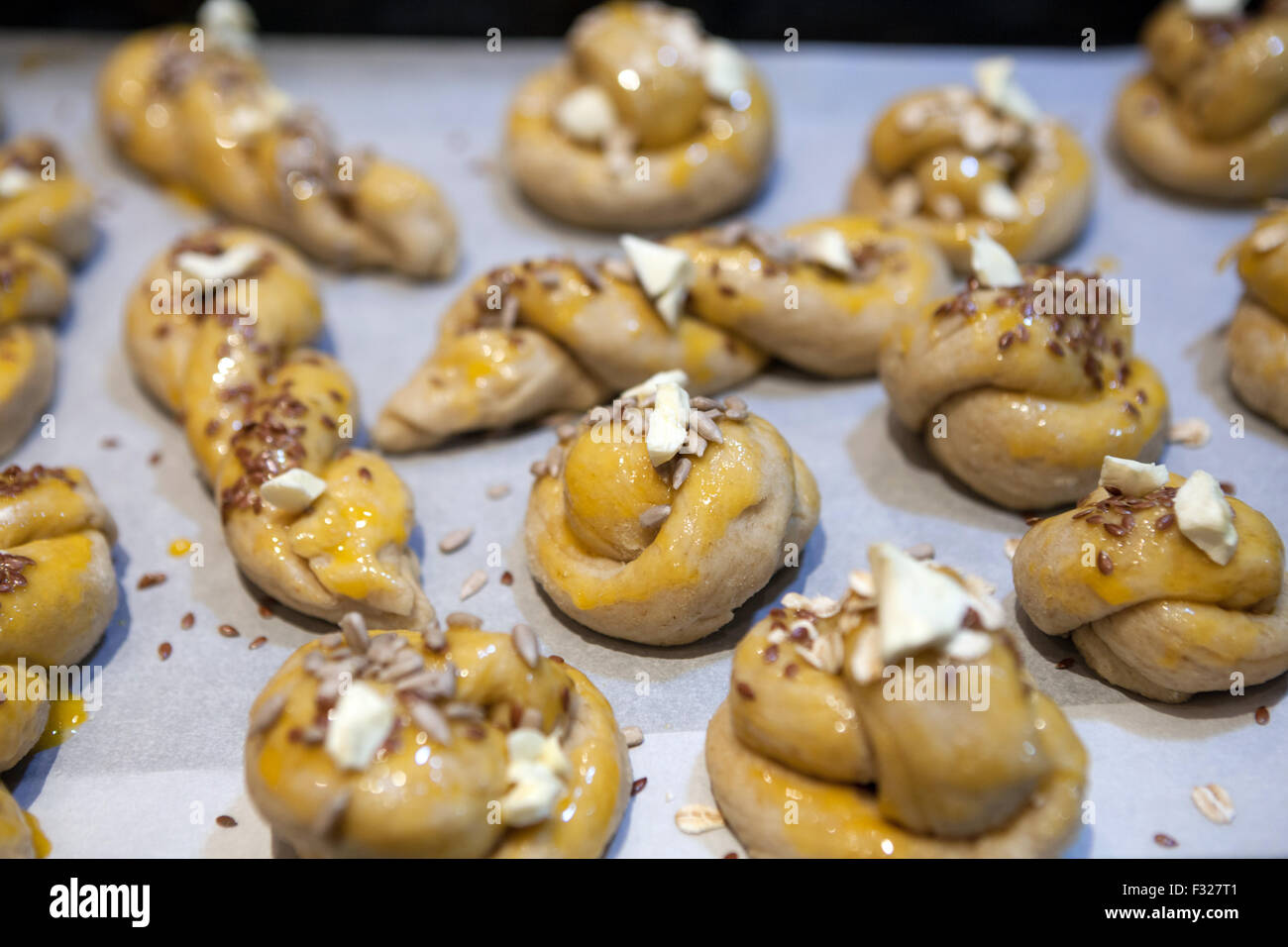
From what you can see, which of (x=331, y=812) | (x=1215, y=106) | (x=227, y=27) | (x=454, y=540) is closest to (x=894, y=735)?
(x=331, y=812)

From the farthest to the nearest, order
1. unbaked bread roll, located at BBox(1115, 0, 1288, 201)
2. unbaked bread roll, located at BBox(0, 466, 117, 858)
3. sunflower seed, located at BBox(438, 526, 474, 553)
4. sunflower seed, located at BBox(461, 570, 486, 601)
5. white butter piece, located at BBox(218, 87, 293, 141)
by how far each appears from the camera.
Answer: white butter piece, located at BBox(218, 87, 293, 141), unbaked bread roll, located at BBox(1115, 0, 1288, 201), sunflower seed, located at BBox(438, 526, 474, 553), sunflower seed, located at BBox(461, 570, 486, 601), unbaked bread roll, located at BBox(0, 466, 117, 858)

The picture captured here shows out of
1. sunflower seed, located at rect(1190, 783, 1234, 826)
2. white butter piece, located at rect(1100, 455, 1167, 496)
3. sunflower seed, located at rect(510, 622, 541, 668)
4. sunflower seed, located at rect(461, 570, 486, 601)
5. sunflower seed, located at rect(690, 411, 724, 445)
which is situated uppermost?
sunflower seed, located at rect(690, 411, 724, 445)

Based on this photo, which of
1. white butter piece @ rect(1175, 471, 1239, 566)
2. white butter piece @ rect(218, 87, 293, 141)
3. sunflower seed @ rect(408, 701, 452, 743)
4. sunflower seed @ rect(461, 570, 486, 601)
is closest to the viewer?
sunflower seed @ rect(408, 701, 452, 743)

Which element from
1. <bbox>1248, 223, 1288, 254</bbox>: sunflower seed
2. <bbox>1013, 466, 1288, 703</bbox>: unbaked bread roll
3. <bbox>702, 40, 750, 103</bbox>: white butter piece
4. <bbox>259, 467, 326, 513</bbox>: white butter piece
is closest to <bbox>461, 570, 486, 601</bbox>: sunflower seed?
<bbox>259, 467, 326, 513</bbox>: white butter piece

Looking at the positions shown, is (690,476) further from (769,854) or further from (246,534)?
(246,534)

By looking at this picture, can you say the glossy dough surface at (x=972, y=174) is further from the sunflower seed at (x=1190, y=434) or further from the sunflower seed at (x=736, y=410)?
the sunflower seed at (x=736, y=410)

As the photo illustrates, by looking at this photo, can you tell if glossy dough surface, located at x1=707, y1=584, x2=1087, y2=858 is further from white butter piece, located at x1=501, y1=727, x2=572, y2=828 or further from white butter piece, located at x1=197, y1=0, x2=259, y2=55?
white butter piece, located at x1=197, y1=0, x2=259, y2=55

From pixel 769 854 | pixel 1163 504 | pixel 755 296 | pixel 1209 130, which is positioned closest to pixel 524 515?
pixel 755 296
